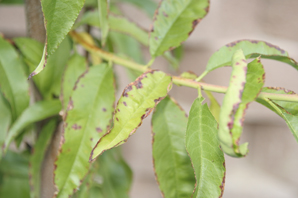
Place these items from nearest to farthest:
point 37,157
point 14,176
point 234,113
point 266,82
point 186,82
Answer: point 234,113 < point 186,82 < point 37,157 < point 14,176 < point 266,82

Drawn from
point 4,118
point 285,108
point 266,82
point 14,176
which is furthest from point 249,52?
point 266,82

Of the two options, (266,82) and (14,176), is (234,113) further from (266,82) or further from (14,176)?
(266,82)

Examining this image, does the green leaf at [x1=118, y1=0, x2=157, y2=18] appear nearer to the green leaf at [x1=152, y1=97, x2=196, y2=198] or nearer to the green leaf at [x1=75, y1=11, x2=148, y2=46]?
the green leaf at [x1=75, y1=11, x2=148, y2=46]

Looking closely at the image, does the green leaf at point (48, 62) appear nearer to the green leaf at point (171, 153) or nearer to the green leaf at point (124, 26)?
the green leaf at point (124, 26)

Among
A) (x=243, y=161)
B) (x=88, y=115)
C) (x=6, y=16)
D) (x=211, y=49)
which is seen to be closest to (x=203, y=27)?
(x=211, y=49)

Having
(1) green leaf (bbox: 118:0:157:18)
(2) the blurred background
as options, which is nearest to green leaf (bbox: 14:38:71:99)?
(1) green leaf (bbox: 118:0:157:18)

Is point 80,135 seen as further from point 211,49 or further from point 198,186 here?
point 211,49
